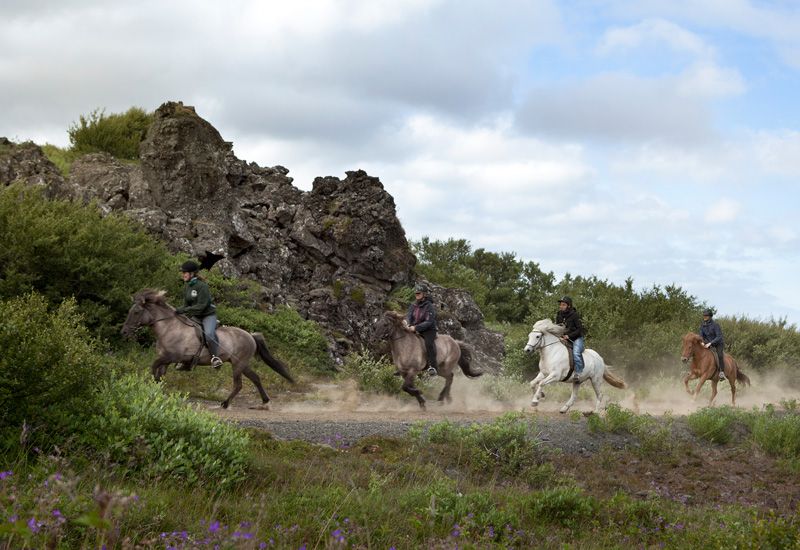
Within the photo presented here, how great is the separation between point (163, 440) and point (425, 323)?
9.98 metres

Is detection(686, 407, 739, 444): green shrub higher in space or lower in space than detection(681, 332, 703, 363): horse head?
lower

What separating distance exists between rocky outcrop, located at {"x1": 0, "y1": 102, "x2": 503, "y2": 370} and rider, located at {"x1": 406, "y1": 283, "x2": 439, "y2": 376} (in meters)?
7.13

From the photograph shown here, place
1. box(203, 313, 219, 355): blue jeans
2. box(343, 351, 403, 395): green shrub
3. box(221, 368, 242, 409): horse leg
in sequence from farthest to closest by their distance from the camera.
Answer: box(343, 351, 403, 395): green shrub → box(221, 368, 242, 409): horse leg → box(203, 313, 219, 355): blue jeans

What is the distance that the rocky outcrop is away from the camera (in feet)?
88.6

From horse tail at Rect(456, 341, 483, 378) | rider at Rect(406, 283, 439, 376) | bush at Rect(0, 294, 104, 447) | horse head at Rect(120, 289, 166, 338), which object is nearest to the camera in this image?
bush at Rect(0, 294, 104, 447)

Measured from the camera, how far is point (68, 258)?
19078mm

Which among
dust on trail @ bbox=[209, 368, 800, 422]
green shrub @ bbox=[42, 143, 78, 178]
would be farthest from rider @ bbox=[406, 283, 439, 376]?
green shrub @ bbox=[42, 143, 78, 178]

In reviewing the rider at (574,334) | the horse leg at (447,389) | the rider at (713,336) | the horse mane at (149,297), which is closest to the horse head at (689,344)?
the rider at (713,336)

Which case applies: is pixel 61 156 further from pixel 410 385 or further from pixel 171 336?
pixel 410 385

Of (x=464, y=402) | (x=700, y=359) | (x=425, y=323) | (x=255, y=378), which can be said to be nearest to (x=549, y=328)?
(x=425, y=323)

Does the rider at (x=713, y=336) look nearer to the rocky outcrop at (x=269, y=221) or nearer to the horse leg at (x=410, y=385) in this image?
the rocky outcrop at (x=269, y=221)

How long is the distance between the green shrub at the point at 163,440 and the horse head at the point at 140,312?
19.0 ft

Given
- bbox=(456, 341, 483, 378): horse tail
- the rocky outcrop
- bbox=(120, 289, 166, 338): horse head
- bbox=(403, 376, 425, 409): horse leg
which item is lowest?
bbox=(403, 376, 425, 409): horse leg

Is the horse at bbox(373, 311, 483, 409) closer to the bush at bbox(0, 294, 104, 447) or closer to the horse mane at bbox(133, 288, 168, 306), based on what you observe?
the horse mane at bbox(133, 288, 168, 306)
